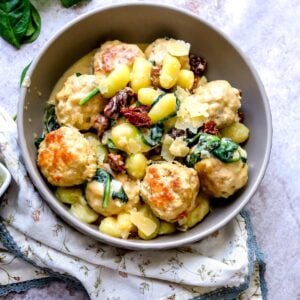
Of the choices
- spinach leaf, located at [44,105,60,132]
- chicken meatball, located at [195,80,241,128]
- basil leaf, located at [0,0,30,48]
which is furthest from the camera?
basil leaf, located at [0,0,30,48]

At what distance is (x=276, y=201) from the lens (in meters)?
2.46

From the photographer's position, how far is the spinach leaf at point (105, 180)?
208 centimetres

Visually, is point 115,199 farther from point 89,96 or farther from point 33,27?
point 33,27

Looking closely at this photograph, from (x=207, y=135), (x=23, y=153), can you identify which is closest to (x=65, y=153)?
(x=23, y=153)

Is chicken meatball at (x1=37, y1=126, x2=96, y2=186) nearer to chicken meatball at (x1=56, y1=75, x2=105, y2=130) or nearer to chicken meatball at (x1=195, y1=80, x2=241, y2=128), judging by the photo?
chicken meatball at (x1=56, y1=75, x2=105, y2=130)

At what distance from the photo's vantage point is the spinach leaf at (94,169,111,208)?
2082 millimetres

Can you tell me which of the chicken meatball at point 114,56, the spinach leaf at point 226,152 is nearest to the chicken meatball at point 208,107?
the spinach leaf at point 226,152

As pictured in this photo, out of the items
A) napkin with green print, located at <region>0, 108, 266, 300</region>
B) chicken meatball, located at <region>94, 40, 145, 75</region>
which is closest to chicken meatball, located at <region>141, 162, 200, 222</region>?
napkin with green print, located at <region>0, 108, 266, 300</region>

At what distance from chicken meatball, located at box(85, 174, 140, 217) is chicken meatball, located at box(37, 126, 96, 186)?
0.14 ft

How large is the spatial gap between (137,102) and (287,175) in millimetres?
683

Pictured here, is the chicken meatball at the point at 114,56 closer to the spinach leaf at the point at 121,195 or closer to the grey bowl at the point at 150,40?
the grey bowl at the point at 150,40

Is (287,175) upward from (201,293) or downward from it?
upward

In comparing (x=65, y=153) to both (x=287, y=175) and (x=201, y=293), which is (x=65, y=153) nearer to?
(x=201, y=293)

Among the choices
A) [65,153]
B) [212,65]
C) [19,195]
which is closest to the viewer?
[65,153]
